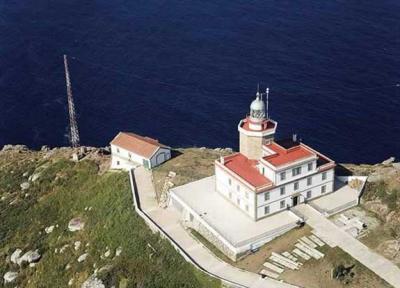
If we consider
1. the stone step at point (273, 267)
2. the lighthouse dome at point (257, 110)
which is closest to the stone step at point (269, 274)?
the stone step at point (273, 267)

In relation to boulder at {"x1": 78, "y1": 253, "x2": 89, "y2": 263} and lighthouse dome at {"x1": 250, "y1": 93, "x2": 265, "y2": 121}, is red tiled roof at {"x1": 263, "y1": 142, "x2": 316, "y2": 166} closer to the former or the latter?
lighthouse dome at {"x1": 250, "y1": 93, "x2": 265, "y2": 121}

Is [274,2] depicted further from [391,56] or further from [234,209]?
[234,209]

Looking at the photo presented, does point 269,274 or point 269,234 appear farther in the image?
point 269,234

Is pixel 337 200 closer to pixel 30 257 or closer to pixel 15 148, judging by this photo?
pixel 30 257

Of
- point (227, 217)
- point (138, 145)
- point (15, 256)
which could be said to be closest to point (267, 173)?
point (227, 217)

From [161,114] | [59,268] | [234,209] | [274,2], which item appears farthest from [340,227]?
[274,2]

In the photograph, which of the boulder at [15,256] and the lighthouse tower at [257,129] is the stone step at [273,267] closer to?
the lighthouse tower at [257,129]

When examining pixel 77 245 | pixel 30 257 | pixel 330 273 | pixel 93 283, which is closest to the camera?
pixel 330 273
